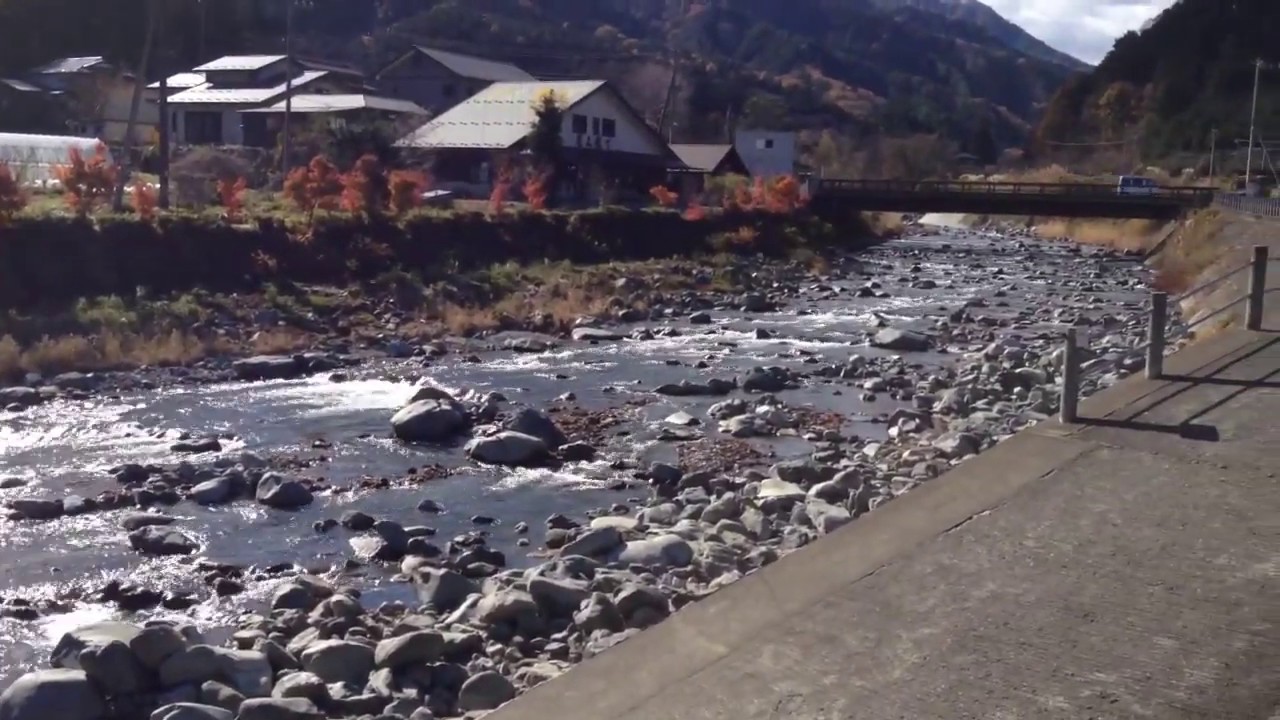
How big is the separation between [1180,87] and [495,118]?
46757mm

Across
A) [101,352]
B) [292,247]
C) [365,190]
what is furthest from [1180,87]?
[101,352]

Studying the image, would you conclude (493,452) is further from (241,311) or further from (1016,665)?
→ (241,311)

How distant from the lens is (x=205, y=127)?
154 feet

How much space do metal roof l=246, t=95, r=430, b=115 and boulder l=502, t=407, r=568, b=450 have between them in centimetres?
3082

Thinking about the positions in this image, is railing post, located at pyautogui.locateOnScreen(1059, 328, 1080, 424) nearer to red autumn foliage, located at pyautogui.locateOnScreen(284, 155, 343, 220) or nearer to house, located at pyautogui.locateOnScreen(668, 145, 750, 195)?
red autumn foliage, located at pyautogui.locateOnScreen(284, 155, 343, 220)

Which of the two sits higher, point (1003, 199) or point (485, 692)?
point (1003, 199)

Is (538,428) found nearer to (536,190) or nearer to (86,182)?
(86,182)

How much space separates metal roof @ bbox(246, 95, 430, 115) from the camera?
143 ft

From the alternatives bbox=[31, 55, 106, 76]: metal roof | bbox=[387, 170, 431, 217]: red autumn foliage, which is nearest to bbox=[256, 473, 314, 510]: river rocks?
bbox=[387, 170, 431, 217]: red autumn foliage

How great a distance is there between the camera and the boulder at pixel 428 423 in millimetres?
14602

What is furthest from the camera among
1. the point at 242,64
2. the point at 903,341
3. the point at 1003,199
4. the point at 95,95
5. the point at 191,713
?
the point at 242,64

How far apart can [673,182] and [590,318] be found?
2100cm

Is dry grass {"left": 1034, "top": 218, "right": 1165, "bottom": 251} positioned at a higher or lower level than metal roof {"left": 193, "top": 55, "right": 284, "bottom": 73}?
lower

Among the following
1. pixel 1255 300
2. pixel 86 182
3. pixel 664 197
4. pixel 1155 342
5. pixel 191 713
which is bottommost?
pixel 191 713
